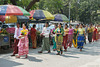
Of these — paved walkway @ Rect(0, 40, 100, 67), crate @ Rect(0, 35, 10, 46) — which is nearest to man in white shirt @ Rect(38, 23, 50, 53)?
paved walkway @ Rect(0, 40, 100, 67)

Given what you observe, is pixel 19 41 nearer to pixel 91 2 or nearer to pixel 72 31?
pixel 72 31

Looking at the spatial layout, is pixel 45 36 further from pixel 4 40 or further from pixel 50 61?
pixel 4 40

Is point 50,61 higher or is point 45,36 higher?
point 45,36

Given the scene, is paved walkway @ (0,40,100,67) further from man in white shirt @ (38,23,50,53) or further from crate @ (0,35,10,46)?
crate @ (0,35,10,46)

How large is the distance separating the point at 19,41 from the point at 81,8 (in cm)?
4562

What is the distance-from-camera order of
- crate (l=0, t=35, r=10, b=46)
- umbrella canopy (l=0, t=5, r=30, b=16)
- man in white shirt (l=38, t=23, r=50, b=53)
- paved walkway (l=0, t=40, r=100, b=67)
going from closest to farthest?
paved walkway (l=0, t=40, r=100, b=67)
umbrella canopy (l=0, t=5, r=30, b=16)
man in white shirt (l=38, t=23, r=50, b=53)
crate (l=0, t=35, r=10, b=46)

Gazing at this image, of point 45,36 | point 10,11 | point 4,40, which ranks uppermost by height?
point 10,11

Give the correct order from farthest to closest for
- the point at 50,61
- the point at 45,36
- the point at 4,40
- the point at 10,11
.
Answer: the point at 4,40 < the point at 45,36 < the point at 10,11 < the point at 50,61

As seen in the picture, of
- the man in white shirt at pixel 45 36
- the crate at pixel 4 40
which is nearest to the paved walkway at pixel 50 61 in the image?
the man in white shirt at pixel 45 36

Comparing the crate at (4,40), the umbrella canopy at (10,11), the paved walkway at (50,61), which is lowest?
the paved walkway at (50,61)

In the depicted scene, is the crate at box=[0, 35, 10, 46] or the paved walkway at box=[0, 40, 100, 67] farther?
the crate at box=[0, 35, 10, 46]

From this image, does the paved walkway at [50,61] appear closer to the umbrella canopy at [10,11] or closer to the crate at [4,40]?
the crate at [4,40]

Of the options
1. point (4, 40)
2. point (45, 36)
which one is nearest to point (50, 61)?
point (45, 36)

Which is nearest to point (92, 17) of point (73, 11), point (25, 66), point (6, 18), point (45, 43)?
point (73, 11)
